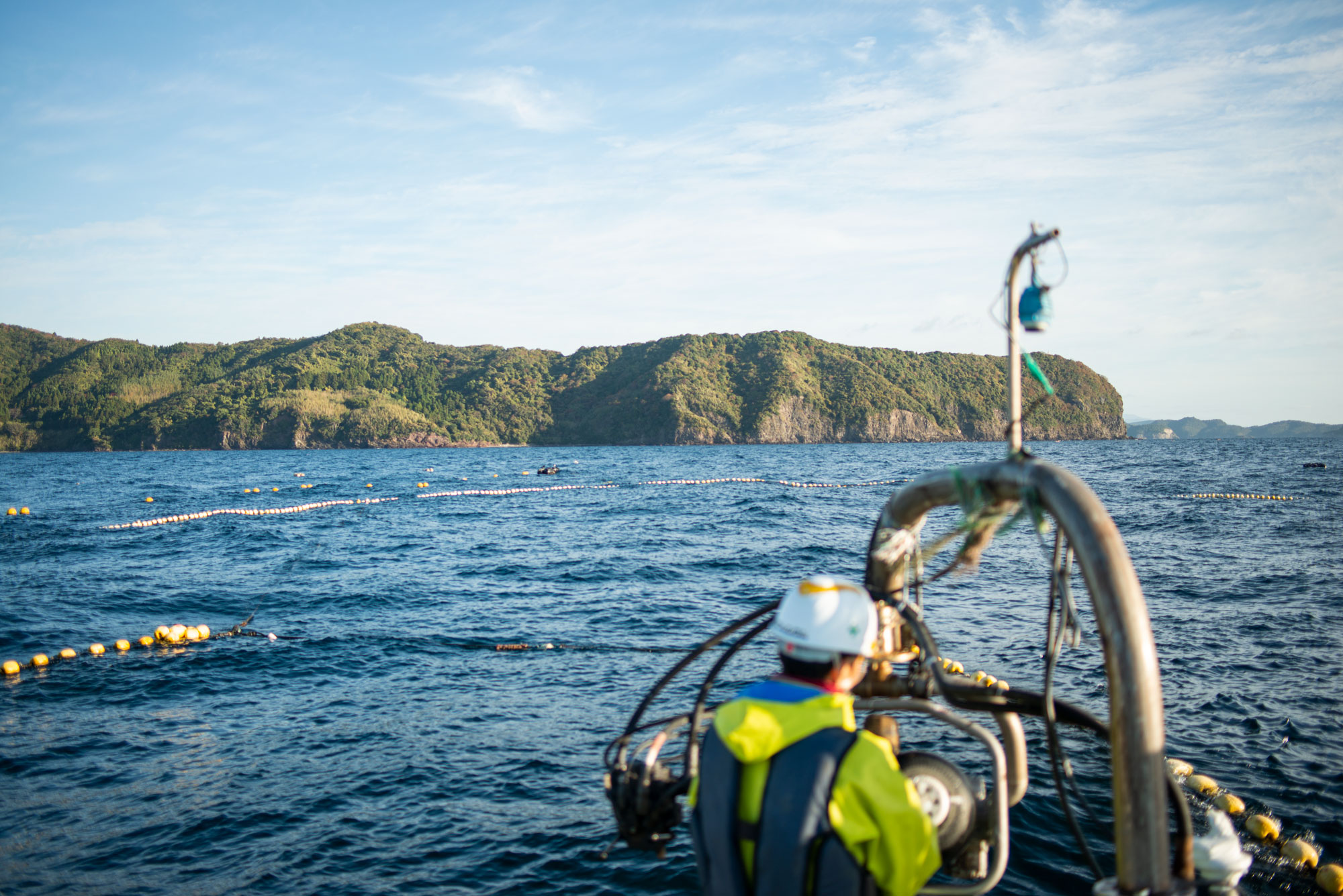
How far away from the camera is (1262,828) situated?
9.64m

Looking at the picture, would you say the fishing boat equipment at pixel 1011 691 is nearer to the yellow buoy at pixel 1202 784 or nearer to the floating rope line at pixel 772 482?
the yellow buoy at pixel 1202 784

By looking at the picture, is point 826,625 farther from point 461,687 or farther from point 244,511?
point 244,511

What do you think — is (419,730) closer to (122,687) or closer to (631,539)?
(122,687)

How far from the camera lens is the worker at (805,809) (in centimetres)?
345

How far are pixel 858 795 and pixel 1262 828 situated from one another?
9.29 m

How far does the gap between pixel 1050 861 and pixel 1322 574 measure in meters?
22.5

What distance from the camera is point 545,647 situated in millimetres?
18469

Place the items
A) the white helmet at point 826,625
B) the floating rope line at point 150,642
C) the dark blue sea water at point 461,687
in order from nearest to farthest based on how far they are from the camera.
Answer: the white helmet at point 826,625 < the dark blue sea water at point 461,687 < the floating rope line at point 150,642

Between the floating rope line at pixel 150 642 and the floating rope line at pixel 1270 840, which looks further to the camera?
the floating rope line at pixel 150 642

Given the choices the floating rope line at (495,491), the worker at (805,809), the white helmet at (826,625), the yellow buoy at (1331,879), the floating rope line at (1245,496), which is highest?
the white helmet at (826,625)

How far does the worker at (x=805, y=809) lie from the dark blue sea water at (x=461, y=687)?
6257 mm

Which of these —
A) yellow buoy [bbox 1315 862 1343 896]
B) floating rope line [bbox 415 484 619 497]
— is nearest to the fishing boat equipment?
yellow buoy [bbox 1315 862 1343 896]

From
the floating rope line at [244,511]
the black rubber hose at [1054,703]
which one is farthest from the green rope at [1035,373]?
the floating rope line at [244,511]

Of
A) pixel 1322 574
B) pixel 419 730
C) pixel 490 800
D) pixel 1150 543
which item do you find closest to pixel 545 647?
pixel 419 730
